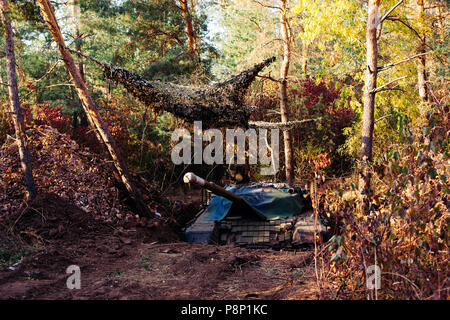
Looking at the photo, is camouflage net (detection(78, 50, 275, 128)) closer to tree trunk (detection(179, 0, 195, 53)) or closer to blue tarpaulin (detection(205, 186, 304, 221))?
blue tarpaulin (detection(205, 186, 304, 221))

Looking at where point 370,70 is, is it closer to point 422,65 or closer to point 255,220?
point 422,65

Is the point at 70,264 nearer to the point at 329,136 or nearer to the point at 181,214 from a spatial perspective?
the point at 181,214

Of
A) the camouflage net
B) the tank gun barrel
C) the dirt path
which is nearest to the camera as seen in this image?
the dirt path

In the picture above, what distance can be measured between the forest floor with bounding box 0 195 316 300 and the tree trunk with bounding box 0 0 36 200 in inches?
12.9

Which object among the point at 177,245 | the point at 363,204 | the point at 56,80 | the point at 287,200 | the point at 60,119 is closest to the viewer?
the point at 363,204

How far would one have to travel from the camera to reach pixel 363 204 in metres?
3.08

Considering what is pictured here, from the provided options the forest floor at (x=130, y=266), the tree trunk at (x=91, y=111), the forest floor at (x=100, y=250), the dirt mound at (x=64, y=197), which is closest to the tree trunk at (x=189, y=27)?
the forest floor at (x=100, y=250)

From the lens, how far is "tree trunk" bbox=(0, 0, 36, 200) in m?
5.35

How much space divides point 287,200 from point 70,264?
3599mm

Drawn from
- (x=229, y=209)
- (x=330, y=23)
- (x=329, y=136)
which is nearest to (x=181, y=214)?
(x=229, y=209)

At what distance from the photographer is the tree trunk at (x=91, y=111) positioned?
602cm

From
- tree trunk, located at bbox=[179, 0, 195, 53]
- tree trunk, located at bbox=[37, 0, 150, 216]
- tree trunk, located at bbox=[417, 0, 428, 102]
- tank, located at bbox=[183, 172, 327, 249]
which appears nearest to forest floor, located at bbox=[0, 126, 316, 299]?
tree trunk, located at bbox=[37, 0, 150, 216]

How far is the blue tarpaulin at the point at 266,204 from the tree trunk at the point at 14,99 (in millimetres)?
2818

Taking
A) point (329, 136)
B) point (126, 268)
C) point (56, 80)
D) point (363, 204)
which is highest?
point (56, 80)
